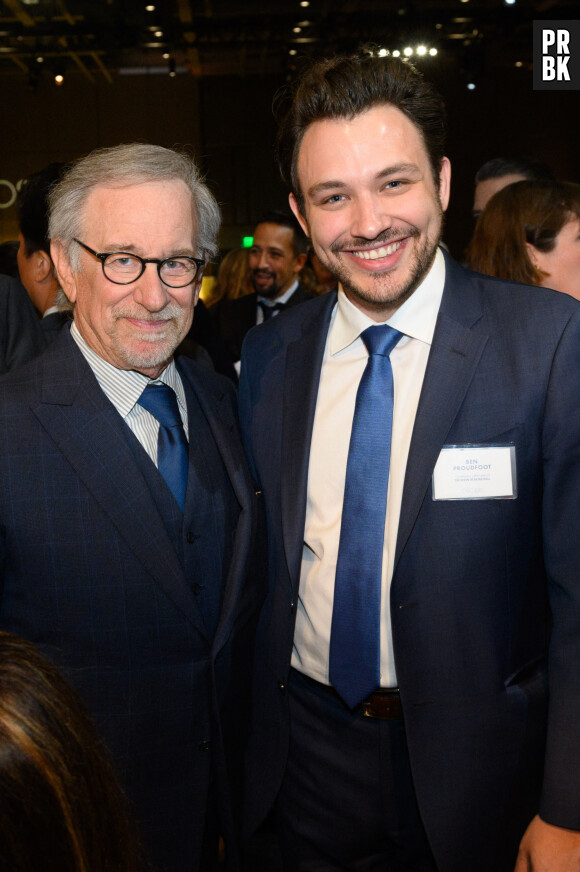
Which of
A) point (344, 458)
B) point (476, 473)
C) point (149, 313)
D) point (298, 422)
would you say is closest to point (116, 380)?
point (149, 313)

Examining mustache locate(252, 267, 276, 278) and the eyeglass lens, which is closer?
the eyeglass lens

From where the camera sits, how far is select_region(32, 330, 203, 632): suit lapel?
5.07 feet

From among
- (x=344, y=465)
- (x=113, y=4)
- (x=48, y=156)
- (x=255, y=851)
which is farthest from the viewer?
(x=48, y=156)

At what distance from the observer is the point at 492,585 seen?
1.54m

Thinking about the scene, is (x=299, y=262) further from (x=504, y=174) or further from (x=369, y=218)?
(x=369, y=218)

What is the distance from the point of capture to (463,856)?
1.60 meters

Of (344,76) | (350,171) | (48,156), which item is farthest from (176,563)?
(48,156)

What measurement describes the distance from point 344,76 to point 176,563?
110 cm

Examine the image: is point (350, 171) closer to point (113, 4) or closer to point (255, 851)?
point (255, 851)

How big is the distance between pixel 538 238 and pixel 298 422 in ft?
4.12

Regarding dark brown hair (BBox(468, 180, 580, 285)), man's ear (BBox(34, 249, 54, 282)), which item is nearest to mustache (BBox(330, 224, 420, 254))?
dark brown hair (BBox(468, 180, 580, 285))

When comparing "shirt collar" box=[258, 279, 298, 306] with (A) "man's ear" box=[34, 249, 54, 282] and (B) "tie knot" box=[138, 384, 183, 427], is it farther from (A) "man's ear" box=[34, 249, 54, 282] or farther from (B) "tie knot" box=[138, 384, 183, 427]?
(B) "tie knot" box=[138, 384, 183, 427]

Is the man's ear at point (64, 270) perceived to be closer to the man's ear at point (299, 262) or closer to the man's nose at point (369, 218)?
the man's nose at point (369, 218)

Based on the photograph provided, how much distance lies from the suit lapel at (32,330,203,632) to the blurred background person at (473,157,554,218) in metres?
2.73
